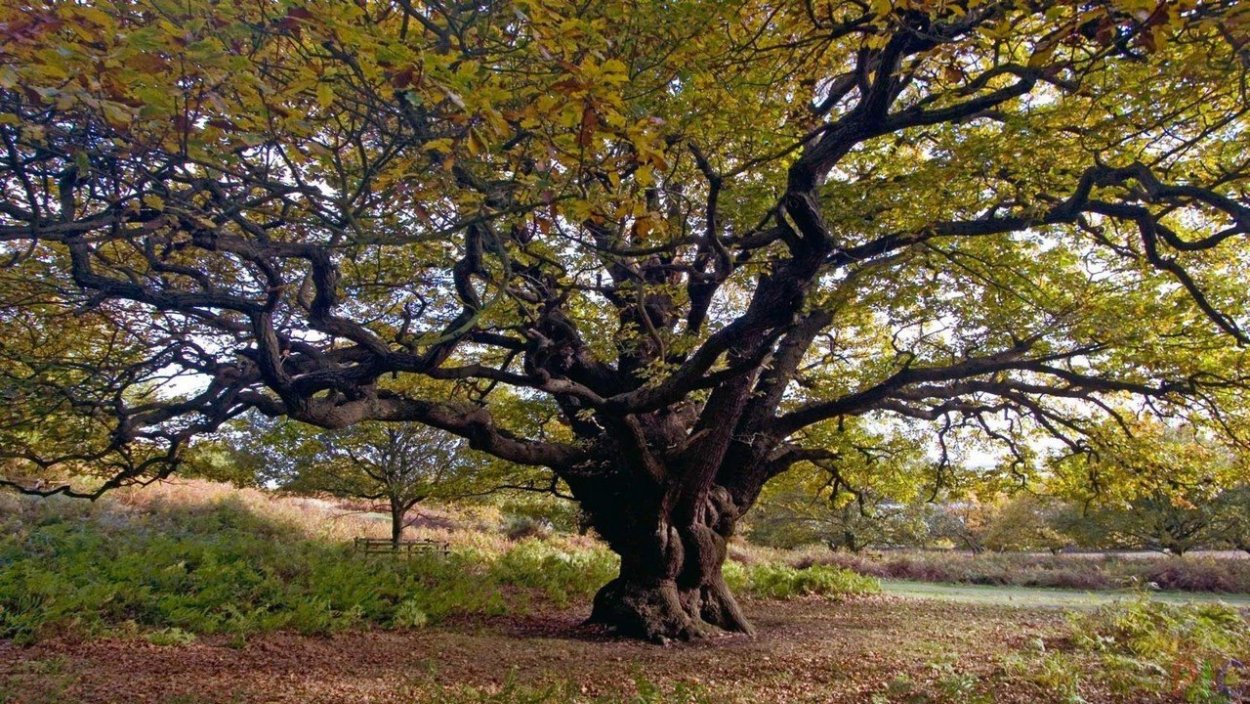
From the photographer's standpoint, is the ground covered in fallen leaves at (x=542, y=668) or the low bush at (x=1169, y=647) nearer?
the low bush at (x=1169, y=647)

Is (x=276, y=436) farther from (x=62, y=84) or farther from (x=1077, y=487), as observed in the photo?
(x=1077, y=487)

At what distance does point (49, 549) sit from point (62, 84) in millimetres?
11835

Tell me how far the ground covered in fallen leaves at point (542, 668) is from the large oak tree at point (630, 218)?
155 centimetres

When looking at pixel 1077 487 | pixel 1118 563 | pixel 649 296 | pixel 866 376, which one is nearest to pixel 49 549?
pixel 649 296

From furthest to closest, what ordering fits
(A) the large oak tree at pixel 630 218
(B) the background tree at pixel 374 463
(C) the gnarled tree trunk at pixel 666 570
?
(B) the background tree at pixel 374 463 → (C) the gnarled tree trunk at pixel 666 570 → (A) the large oak tree at pixel 630 218

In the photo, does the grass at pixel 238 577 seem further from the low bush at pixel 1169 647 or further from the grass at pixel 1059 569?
the grass at pixel 1059 569

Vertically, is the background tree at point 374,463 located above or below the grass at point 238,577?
above

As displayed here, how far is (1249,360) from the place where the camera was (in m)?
8.20

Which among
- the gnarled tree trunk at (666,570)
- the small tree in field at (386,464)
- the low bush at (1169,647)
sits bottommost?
the low bush at (1169,647)

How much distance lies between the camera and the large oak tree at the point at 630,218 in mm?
3266

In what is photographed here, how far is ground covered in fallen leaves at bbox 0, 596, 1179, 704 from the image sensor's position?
5801 mm

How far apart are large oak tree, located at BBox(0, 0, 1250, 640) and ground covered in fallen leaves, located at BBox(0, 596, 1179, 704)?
155 centimetres

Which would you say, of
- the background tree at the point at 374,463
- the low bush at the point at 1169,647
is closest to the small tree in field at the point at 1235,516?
the low bush at the point at 1169,647

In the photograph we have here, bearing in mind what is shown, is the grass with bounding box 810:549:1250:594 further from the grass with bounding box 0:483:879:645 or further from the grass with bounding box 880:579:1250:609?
the grass with bounding box 0:483:879:645
